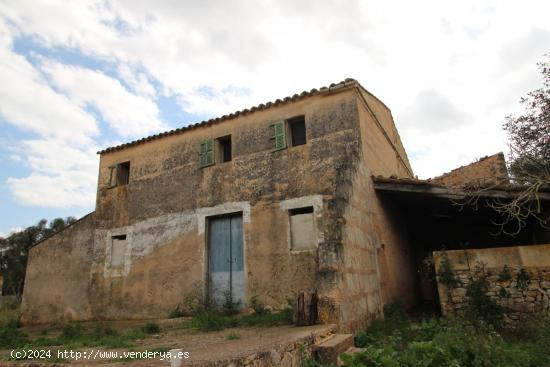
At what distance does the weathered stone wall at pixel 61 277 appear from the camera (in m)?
12.0

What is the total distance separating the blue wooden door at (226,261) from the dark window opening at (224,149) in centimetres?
182

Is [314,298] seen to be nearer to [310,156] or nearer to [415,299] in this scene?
[310,156]

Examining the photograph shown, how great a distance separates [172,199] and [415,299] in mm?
7981

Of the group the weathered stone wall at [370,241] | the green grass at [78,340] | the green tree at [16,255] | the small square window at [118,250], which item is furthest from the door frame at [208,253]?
the green tree at [16,255]

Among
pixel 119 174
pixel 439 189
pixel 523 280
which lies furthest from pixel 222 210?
pixel 523 280

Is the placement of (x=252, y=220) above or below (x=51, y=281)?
above

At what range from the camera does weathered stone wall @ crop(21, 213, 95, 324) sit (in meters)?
12.0

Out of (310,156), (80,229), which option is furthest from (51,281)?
(310,156)

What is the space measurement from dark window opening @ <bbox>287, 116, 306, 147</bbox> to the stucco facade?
23 cm

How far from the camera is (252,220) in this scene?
32.1 ft

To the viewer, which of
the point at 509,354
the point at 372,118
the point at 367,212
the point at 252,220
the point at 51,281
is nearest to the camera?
the point at 509,354

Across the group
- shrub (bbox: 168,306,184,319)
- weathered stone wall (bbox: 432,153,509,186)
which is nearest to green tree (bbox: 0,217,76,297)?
shrub (bbox: 168,306,184,319)

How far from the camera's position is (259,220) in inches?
380

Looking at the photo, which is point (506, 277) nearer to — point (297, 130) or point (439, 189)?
point (439, 189)
